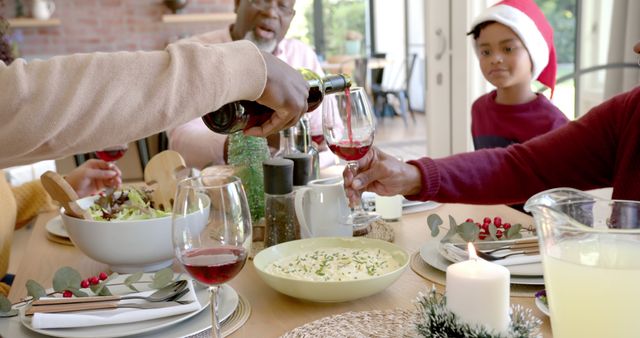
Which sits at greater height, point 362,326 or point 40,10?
point 40,10

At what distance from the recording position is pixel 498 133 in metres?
2.42

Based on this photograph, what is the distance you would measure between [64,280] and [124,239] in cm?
14

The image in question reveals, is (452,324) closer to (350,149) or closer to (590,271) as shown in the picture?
(590,271)

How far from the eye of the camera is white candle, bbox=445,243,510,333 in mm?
672

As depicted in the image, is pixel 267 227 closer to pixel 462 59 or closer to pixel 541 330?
pixel 541 330

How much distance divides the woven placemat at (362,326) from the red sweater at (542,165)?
50 cm

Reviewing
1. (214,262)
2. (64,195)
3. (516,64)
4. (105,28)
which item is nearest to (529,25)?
(516,64)

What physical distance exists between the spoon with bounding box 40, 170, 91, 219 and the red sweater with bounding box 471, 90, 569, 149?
1651mm

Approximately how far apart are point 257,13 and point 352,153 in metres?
1.33

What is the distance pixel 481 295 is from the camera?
67 centimetres

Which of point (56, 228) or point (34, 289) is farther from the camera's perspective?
point (56, 228)

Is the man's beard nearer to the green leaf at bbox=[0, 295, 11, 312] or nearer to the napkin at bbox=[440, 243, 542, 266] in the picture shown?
the napkin at bbox=[440, 243, 542, 266]


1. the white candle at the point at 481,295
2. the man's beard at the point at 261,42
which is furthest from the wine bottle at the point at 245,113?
the man's beard at the point at 261,42

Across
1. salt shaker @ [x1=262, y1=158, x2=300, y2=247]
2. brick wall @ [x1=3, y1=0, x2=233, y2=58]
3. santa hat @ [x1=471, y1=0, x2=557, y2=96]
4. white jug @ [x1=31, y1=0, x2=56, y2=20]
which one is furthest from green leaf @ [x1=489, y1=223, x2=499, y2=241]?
white jug @ [x1=31, y1=0, x2=56, y2=20]
